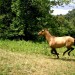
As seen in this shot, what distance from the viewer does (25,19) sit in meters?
25.2

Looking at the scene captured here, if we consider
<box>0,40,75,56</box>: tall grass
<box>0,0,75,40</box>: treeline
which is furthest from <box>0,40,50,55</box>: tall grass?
<box>0,0,75,40</box>: treeline

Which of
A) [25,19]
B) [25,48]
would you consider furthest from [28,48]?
[25,19]

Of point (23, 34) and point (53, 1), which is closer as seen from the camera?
point (23, 34)

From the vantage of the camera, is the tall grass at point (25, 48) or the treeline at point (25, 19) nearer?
the tall grass at point (25, 48)

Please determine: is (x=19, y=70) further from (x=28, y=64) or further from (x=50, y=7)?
(x=50, y=7)

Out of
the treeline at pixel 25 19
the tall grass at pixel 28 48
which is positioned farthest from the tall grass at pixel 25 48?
the treeline at pixel 25 19

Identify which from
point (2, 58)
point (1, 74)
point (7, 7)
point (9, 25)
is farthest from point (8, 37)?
point (1, 74)

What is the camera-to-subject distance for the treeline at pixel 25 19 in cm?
2500

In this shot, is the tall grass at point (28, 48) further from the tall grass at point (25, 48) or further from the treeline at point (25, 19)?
the treeline at point (25, 19)

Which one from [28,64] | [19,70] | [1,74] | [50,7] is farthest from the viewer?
[50,7]

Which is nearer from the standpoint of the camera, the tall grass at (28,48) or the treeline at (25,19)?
the tall grass at (28,48)

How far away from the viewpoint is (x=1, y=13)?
86.4 ft

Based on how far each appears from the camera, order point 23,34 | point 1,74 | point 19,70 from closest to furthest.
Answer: point 1,74, point 19,70, point 23,34

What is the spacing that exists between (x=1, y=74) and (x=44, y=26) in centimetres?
1644
